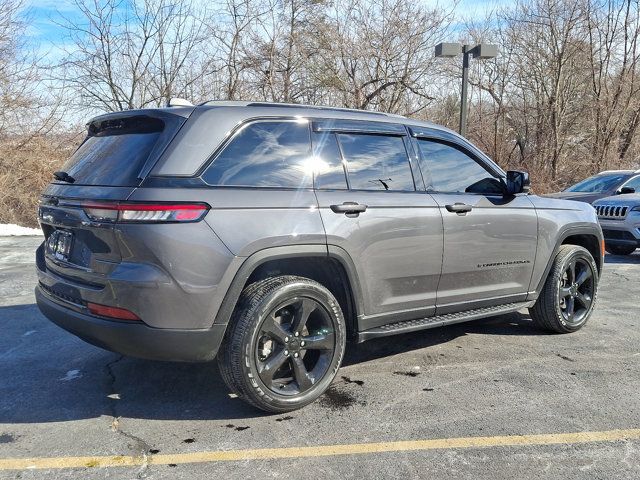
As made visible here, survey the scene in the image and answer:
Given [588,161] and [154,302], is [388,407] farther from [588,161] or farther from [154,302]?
[588,161]

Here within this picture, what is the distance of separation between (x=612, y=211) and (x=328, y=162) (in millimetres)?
8083

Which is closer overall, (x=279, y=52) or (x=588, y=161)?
(x=279, y=52)

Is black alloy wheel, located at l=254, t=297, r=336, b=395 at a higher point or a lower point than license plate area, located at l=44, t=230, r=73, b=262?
lower

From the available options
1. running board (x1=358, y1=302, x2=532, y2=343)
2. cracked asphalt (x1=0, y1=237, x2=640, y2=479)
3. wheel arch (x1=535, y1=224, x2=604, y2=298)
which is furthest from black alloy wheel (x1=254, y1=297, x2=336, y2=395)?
wheel arch (x1=535, y1=224, x2=604, y2=298)

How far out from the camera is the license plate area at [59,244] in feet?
11.0

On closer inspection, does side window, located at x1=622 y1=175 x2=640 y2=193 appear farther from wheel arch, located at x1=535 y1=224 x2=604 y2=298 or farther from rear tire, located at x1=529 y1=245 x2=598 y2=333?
rear tire, located at x1=529 y1=245 x2=598 y2=333

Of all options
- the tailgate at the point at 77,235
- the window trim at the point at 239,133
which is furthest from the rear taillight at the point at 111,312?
the window trim at the point at 239,133

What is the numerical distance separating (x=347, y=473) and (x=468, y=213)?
87.6 inches

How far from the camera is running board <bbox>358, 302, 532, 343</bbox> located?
3.83m

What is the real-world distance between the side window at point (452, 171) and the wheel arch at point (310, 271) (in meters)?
1.05

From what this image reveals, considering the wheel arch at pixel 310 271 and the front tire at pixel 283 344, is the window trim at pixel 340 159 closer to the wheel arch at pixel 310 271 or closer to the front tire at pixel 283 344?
the wheel arch at pixel 310 271

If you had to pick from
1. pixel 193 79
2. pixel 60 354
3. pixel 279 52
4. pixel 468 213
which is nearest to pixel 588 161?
pixel 279 52

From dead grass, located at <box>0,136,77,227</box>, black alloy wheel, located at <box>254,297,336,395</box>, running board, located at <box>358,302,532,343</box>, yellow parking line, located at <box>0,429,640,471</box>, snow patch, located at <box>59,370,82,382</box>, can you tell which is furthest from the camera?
dead grass, located at <box>0,136,77,227</box>

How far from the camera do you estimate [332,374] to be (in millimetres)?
3600
